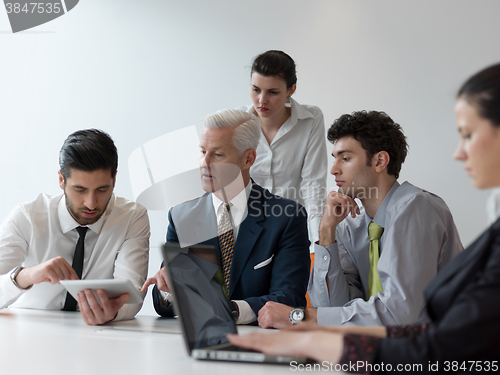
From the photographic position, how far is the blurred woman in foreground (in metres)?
0.76

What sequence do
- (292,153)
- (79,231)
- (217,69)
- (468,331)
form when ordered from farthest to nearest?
1. (217,69)
2. (292,153)
3. (79,231)
4. (468,331)

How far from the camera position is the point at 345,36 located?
372 centimetres

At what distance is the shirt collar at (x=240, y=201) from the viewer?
Answer: 77.2 inches

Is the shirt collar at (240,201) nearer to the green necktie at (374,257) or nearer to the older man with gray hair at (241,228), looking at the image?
the older man with gray hair at (241,228)

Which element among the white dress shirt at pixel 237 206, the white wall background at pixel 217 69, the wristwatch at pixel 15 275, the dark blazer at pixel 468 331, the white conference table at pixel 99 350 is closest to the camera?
the dark blazer at pixel 468 331

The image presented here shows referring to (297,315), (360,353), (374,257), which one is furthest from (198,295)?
(374,257)

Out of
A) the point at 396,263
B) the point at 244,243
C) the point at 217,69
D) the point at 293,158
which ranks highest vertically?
the point at 217,69

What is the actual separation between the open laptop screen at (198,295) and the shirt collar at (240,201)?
690 mm

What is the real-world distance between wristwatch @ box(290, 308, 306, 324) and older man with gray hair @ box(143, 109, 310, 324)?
116mm

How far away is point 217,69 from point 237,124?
2.16m

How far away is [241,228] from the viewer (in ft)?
6.14

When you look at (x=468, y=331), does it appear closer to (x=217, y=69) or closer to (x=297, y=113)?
(x=297, y=113)

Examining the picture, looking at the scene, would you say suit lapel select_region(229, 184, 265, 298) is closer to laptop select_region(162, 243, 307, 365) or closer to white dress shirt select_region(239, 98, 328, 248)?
laptop select_region(162, 243, 307, 365)

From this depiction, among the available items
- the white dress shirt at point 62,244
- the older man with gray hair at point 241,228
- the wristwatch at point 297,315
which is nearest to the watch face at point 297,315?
the wristwatch at point 297,315
